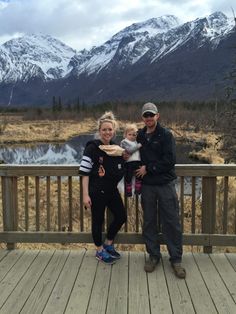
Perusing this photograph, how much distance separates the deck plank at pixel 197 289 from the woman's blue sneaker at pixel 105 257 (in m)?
0.79

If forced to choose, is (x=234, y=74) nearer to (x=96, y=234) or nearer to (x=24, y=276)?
(x=96, y=234)

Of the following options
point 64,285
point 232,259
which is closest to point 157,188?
point 232,259

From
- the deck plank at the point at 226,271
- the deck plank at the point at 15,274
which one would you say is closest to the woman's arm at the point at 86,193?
the deck plank at the point at 15,274

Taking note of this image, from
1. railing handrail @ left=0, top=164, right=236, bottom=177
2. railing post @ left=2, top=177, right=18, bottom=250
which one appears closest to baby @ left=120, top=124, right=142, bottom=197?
railing handrail @ left=0, top=164, right=236, bottom=177

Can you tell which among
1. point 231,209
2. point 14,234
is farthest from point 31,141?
point 14,234

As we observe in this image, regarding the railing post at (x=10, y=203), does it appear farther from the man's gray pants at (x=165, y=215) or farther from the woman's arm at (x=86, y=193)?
the man's gray pants at (x=165, y=215)

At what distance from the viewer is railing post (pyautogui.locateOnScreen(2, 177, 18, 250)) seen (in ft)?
18.1

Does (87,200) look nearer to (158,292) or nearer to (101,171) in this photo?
(101,171)

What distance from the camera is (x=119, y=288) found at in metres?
4.44

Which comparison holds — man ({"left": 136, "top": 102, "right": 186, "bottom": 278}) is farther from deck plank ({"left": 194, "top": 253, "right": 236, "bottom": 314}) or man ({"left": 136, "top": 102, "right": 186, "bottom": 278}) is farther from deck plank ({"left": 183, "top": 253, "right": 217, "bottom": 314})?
deck plank ({"left": 194, "top": 253, "right": 236, "bottom": 314})

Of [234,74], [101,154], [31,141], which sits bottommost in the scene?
[31,141]

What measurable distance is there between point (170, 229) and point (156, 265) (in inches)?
16.3

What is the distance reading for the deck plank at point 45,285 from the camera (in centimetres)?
404

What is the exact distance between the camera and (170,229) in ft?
16.2
